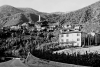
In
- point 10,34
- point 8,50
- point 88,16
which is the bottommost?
point 8,50

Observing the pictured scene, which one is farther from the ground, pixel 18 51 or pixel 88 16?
pixel 88 16

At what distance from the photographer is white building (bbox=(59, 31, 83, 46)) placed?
7989 cm

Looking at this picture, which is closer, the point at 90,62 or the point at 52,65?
the point at 90,62

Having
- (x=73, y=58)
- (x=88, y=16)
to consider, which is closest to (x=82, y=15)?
(x=88, y=16)

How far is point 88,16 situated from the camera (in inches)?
7018

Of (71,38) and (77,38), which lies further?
(71,38)

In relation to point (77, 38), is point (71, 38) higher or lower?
lower

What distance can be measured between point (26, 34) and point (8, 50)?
18543mm

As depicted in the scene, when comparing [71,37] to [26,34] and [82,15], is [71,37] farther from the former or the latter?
[82,15]

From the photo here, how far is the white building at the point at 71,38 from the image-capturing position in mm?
79894

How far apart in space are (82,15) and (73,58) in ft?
540

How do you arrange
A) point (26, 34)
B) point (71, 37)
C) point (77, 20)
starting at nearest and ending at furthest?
point (71, 37), point (26, 34), point (77, 20)

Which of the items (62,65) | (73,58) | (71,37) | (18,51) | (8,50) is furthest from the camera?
(8,50)

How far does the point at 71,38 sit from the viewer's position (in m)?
83.8
